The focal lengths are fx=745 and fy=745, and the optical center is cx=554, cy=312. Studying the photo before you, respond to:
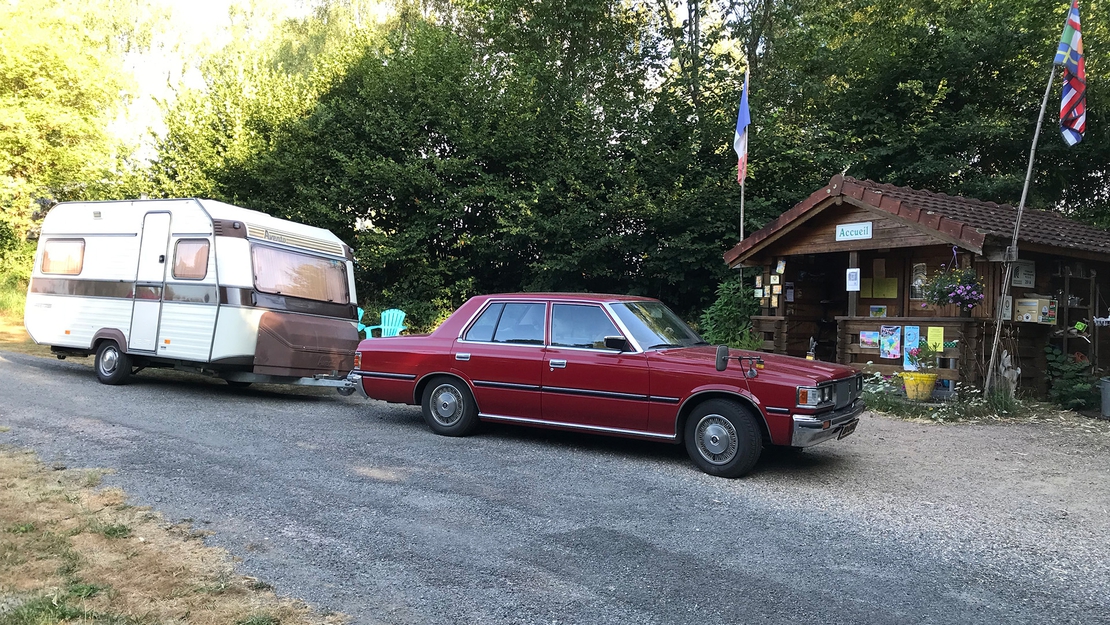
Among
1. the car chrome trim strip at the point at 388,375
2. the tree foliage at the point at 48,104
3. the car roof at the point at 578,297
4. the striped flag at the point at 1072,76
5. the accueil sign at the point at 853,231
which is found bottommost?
the car chrome trim strip at the point at 388,375

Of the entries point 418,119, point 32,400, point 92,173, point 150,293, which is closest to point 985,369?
point 150,293

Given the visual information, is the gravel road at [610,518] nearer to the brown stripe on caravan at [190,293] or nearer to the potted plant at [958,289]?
the brown stripe on caravan at [190,293]

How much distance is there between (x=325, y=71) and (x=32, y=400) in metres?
14.7

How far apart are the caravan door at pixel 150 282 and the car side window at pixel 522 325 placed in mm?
5868

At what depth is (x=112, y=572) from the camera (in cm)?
378

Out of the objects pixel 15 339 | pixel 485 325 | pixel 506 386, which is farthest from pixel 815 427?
pixel 15 339

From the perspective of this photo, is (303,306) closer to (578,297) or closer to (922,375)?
(578,297)

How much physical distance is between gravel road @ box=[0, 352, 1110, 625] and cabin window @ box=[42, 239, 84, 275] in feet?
11.9

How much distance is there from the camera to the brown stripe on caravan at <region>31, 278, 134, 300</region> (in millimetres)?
11297

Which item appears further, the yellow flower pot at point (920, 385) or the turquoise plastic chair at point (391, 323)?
the turquoise plastic chair at point (391, 323)

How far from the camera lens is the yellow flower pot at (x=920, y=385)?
1095 centimetres

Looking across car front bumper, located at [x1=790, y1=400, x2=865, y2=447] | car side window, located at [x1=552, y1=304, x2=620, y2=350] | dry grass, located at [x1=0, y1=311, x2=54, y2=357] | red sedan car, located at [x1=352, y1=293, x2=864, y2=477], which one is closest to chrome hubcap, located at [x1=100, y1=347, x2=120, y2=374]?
red sedan car, located at [x1=352, y1=293, x2=864, y2=477]

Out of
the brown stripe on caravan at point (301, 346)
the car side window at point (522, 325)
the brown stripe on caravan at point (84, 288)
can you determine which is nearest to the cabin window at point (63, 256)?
the brown stripe on caravan at point (84, 288)

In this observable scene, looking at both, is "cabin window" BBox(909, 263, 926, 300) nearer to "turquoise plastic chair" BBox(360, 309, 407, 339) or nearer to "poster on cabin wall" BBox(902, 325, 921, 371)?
"poster on cabin wall" BBox(902, 325, 921, 371)
